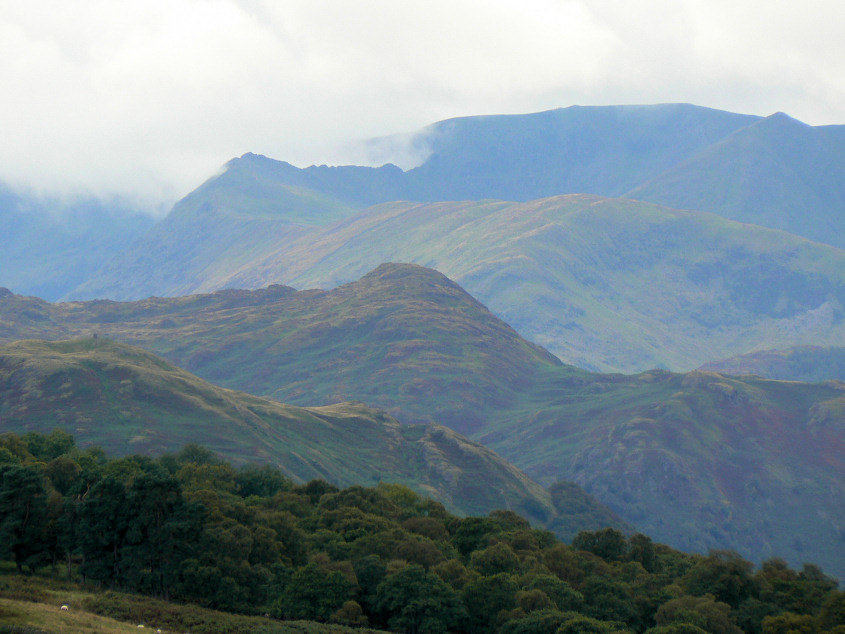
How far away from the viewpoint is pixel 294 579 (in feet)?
376

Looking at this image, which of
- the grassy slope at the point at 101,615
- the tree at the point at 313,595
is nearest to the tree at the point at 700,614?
the grassy slope at the point at 101,615

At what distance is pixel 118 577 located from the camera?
112750mm

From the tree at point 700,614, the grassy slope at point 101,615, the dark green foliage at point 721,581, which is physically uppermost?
the dark green foliage at point 721,581

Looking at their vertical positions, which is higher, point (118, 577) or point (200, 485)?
point (200, 485)

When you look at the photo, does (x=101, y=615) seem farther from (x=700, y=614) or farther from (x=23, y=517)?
(x=700, y=614)

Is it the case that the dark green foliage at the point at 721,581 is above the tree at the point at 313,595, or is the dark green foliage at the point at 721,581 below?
above

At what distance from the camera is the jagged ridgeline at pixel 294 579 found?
10769 cm

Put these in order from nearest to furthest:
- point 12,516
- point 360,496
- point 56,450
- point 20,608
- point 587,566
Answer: point 20,608 → point 12,516 → point 587,566 → point 360,496 → point 56,450

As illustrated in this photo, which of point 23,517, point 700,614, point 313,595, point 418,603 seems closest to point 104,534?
point 23,517

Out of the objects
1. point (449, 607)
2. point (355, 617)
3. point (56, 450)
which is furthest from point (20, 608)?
point (56, 450)

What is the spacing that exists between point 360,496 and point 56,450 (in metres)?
60.3

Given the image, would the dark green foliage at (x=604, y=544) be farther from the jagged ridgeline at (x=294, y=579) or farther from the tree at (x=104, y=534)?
the tree at (x=104, y=534)

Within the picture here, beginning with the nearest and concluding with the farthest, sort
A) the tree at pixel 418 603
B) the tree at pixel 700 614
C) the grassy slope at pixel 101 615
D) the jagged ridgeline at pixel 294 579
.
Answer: the grassy slope at pixel 101 615, the jagged ridgeline at pixel 294 579, the tree at pixel 418 603, the tree at pixel 700 614

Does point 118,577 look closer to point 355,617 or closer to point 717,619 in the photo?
point 355,617
